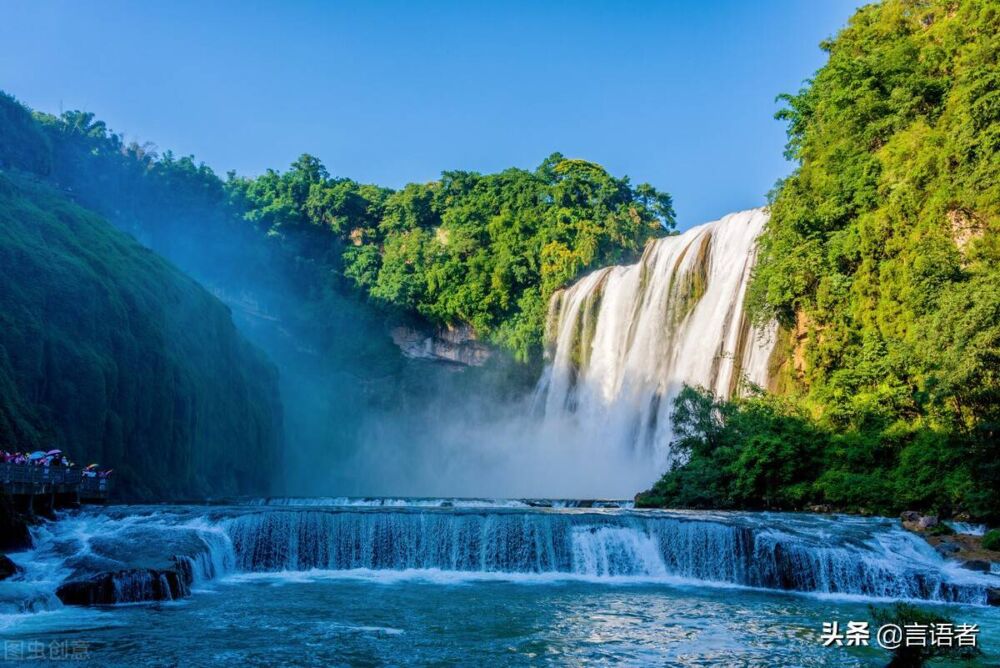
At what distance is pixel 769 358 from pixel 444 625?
19.6 m

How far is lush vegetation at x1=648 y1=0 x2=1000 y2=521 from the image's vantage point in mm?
20234

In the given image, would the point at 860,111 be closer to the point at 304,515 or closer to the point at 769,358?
the point at 769,358

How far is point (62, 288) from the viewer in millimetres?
29922

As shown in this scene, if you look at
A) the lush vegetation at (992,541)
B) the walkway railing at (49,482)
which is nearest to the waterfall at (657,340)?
the lush vegetation at (992,541)

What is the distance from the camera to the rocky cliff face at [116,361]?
27297 millimetres

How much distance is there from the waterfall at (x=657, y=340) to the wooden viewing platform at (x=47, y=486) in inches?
724

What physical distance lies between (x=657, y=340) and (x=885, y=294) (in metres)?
12.2

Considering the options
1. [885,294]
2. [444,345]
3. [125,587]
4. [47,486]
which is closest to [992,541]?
[885,294]

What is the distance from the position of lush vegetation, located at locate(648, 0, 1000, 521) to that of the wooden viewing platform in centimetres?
1733

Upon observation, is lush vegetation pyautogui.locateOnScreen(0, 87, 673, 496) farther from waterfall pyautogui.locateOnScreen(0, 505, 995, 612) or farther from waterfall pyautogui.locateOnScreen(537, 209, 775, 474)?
waterfall pyautogui.locateOnScreen(0, 505, 995, 612)

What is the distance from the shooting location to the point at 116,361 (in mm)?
30891

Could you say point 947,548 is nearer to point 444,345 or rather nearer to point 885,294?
point 885,294

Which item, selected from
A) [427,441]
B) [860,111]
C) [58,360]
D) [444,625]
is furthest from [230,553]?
[427,441]

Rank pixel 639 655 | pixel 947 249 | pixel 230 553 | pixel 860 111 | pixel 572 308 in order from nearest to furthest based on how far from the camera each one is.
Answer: pixel 639 655, pixel 230 553, pixel 947 249, pixel 860 111, pixel 572 308
